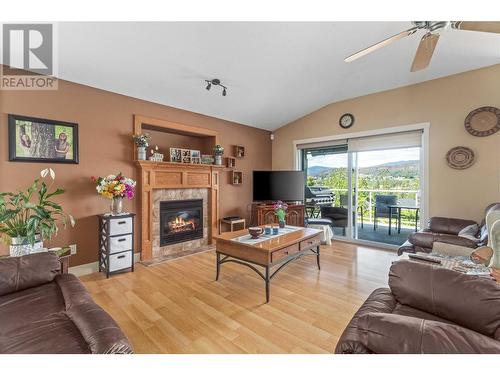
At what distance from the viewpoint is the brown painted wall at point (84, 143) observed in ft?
8.42

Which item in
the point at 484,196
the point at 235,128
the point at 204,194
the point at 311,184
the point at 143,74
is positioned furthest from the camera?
the point at 311,184

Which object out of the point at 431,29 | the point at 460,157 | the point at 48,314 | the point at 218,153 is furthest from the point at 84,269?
the point at 460,157

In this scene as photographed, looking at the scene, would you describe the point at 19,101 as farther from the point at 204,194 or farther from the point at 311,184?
the point at 311,184

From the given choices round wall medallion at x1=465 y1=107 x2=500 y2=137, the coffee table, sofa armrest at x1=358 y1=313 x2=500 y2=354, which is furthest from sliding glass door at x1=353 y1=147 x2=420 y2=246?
sofa armrest at x1=358 y1=313 x2=500 y2=354

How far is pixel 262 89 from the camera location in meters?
3.77

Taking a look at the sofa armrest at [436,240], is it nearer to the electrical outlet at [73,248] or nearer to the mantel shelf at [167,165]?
the mantel shelf at [167,165]

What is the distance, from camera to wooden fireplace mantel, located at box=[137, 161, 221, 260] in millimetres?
3490

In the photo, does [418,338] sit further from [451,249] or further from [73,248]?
[73,248]

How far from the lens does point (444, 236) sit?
2.87m

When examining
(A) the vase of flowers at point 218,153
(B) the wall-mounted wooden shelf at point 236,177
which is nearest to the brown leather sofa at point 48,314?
(A) the vase of flowers at point 218,153

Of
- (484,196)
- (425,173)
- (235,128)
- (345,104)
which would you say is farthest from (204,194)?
(484,196)

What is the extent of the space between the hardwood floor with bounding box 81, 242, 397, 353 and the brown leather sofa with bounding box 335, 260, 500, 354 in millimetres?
674
